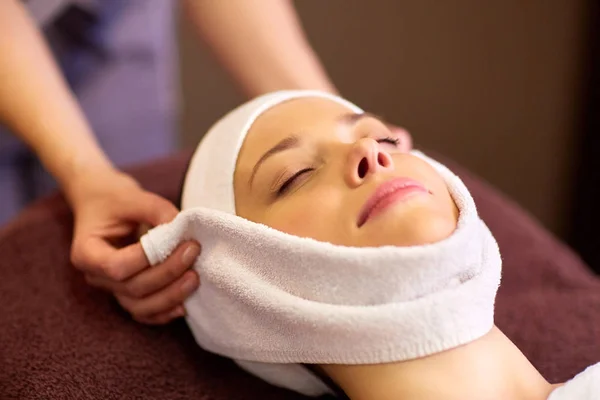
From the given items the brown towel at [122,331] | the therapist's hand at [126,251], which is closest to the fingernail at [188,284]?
the therapist's hand at [126,251]

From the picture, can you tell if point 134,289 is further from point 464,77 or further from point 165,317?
point 464,77

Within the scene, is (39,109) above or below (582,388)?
above

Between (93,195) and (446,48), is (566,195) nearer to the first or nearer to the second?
(446,48)

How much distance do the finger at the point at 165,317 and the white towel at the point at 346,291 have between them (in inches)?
3.7

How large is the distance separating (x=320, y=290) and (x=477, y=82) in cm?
147

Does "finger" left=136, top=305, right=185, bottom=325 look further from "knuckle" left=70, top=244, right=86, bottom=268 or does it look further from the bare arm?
"knuckle" left=70, top=244, right=86, bottom=268


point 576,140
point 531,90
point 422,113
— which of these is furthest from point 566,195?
point 422,113

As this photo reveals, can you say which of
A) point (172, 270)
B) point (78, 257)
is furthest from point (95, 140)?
point (172, 270)

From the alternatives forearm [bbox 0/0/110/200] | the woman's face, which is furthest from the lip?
forearm [bbox 0/0/110/200]

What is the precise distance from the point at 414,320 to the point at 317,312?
9 centimetres

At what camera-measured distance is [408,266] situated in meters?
0.63

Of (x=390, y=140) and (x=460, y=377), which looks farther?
(x=390, y=140)

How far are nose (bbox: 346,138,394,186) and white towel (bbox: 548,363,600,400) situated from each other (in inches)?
10.8

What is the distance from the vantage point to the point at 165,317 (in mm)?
868
